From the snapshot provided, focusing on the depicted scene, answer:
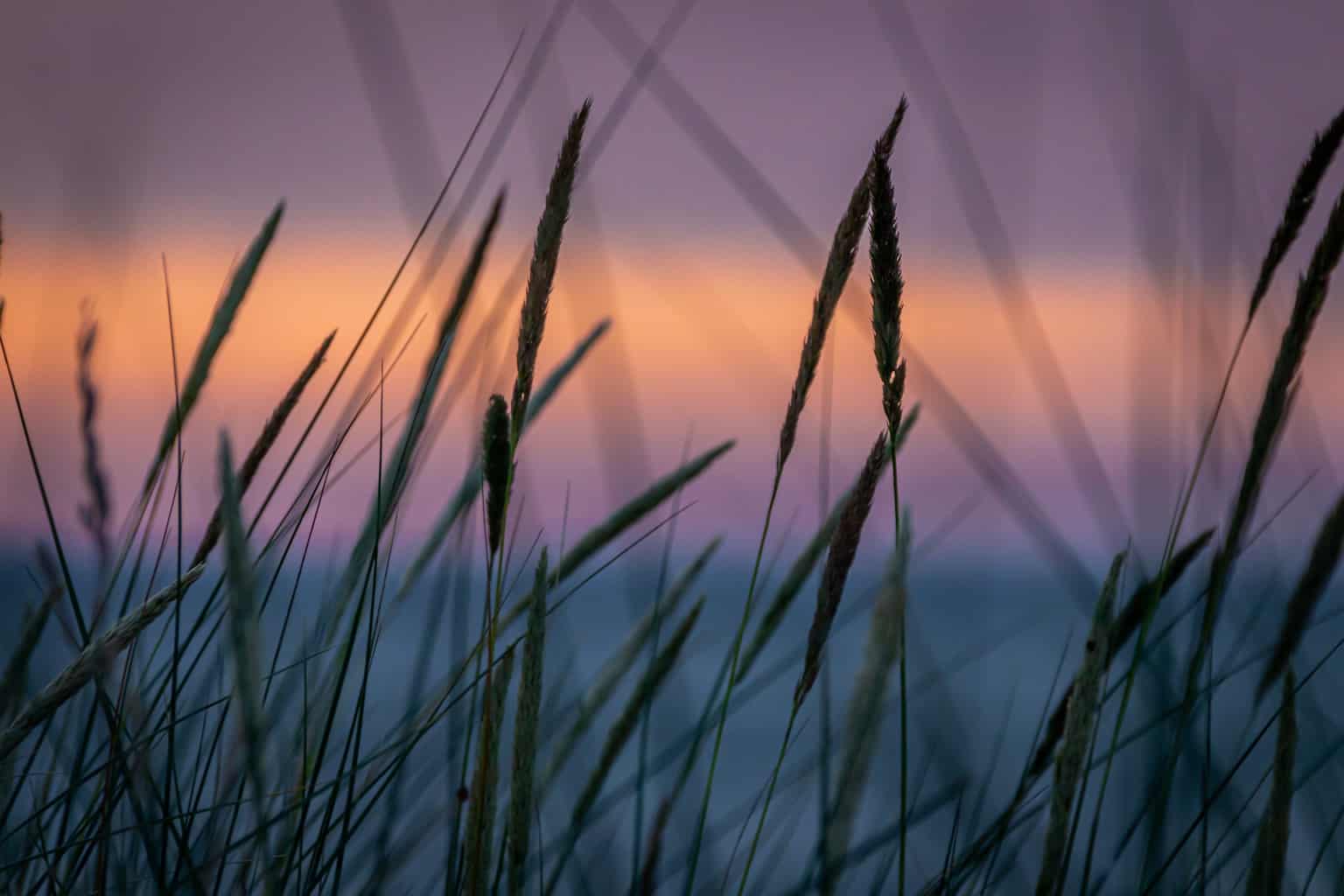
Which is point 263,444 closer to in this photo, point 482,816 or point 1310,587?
point 482,816

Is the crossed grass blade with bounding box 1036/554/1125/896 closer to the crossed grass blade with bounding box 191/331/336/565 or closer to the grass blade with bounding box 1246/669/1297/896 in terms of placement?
the grass blade with bounding box 1246/669/1297/896

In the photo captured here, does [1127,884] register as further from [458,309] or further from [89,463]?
[89,463]

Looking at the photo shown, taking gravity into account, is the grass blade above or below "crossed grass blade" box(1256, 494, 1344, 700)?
below

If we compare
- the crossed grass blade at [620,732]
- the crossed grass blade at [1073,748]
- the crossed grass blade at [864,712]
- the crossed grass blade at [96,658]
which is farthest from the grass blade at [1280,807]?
the crossed grass blade at [96,658]

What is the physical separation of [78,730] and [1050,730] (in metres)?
1.25

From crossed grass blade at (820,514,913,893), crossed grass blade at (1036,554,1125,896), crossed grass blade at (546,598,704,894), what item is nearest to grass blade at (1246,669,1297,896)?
crossed grass blade at (1036,554,1125,896)

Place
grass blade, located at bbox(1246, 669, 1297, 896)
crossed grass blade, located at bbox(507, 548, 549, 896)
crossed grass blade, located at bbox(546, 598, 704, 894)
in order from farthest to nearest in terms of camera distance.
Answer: crossed grass blade, located at bbox(546, 598, 704, 894) → grass blade, located at bbox(1246, 669, 1297, 896) → crossed grass blade, located at bbox(507, 548, 549, 896)

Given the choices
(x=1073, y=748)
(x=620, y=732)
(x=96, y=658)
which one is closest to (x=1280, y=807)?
(x=1073, y=748)

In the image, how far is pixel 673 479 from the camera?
4.58 ft

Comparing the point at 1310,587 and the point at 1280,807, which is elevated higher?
the point at 1310,587

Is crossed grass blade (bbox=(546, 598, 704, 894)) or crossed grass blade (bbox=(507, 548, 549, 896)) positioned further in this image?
crossed grass blade (bbox=(546, 598, 704, 894))

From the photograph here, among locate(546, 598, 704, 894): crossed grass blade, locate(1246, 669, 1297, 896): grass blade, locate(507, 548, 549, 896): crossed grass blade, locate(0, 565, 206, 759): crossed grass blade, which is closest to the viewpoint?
A: locate(0, 565, 206, 759): crossed grass blade

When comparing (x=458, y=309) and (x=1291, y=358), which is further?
(x=458, y=309)

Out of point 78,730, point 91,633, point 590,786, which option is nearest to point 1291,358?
point 590,786
